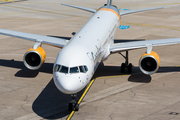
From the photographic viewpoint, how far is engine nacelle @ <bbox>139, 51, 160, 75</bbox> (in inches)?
965

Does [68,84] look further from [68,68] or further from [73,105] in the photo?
[73,105]

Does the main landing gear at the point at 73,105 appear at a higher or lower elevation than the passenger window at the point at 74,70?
lower

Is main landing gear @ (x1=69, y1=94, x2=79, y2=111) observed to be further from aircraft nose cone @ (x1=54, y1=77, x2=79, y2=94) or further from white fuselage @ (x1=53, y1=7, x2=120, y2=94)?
aircraft nose cone @ (x1=54, y1=77, x2=79, y2=94)

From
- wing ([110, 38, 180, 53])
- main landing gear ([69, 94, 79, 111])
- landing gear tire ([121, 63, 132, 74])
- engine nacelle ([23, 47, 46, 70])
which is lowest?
main landing gear ([69, 94, 79, 111])

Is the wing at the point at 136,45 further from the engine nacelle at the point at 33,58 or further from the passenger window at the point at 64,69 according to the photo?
the passenger window at the point at 64,69

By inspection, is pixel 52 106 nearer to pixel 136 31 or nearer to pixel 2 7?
pixel 136 31

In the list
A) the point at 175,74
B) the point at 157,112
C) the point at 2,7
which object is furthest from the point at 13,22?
the point at 157,112

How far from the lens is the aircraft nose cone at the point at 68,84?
18.3 metres

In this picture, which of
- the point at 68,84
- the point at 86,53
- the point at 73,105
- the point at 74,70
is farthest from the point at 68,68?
the point at 73,105

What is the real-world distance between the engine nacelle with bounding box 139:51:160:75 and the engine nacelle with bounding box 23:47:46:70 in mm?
7982

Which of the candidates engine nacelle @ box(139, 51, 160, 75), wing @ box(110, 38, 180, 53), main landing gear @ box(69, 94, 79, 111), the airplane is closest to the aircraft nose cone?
the airplane

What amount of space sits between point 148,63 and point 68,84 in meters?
8.82

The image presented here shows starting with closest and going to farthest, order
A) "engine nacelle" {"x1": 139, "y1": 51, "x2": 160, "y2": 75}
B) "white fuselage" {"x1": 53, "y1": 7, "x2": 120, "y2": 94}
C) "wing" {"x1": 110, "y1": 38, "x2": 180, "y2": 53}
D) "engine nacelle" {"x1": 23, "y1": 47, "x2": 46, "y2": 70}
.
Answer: "white fuselage" {"x1": 53, "y1": 7, "x2": 120, "y2": 94} → "engine nacelle" {"x1": 139, "y1": 51, "x2": 160, "y2": 75} → "engine nacelle" {"x1": 23, "y1": 47, "x2": 46, "y2": 70} → "wing" {"x1": 110, "y1": 38, "x2": 180, "y2": 53}

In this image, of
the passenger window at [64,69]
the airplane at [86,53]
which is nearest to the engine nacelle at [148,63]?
the airplane at [86,53]
